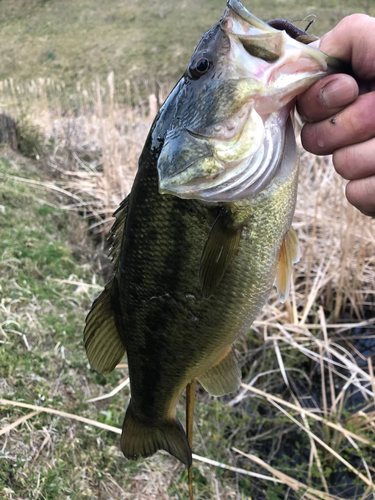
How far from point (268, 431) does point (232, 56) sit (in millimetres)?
2731

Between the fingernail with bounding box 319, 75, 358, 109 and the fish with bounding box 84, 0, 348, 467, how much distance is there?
0.04 meters

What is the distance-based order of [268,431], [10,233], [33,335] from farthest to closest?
1. [10,233]
2. [268,431]
3. [33,335]

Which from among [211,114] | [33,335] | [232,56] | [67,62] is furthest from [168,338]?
[67,62]

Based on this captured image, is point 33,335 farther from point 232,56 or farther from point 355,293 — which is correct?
point 355,293

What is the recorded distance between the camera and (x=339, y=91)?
1088mm

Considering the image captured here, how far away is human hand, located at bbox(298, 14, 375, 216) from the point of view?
110 cm

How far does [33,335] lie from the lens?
9.31ft

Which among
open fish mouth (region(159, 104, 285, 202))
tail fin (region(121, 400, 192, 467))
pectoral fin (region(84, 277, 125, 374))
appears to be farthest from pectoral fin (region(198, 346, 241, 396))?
open fish mouth (region(159, 104, 285, 202))

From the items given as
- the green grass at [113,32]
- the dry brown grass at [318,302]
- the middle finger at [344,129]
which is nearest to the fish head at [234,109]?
the middle finger at [344,129]

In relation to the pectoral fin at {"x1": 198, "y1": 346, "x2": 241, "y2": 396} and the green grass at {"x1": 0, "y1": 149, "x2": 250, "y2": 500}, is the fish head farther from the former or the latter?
the green grass at {"x1": 0, "y1": 149, "x2": 250, "y2": 500}

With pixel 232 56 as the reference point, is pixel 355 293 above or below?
below

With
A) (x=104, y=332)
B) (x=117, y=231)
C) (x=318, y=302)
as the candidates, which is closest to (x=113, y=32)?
(x=318, y=302)

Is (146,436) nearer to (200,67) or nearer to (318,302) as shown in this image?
(200,67)

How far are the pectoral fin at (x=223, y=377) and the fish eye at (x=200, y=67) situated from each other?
949mm
